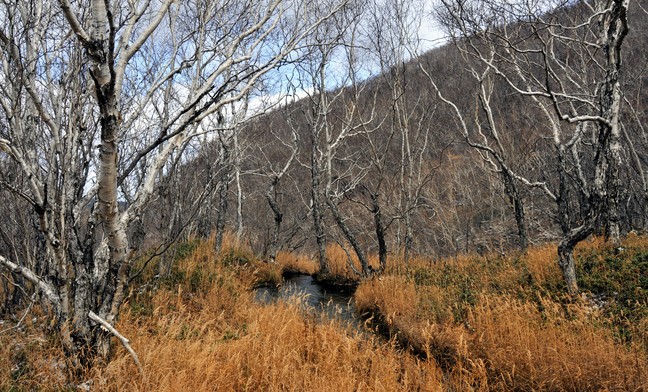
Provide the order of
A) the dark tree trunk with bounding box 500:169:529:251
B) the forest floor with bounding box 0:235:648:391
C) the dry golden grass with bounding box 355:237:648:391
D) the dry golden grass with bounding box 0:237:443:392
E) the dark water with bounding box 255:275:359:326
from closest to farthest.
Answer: the dry golden grass with bounding box 0:237:443:392
the forest floor with bounding box 0:235:648:391
the dry golden grass with bounding box 355:237:648:391
the dark water with bounding box 255:275:359:326
the dark tree trunk with bounding box 500:169:529:251

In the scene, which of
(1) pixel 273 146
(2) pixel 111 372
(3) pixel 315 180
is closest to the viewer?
(2) pixel 111 372

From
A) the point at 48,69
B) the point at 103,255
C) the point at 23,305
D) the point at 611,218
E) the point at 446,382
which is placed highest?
the point at 48,69

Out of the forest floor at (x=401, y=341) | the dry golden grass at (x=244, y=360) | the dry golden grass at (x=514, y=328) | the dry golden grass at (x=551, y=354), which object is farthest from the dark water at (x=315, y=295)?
the dry golden grass at (x=551, y=354)

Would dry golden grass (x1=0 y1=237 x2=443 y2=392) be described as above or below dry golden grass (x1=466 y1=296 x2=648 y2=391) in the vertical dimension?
above

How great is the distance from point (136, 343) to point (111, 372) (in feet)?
2.53

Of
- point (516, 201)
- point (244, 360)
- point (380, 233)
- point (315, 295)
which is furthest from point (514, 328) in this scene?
point (315, 295)

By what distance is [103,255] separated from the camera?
10.3 feet

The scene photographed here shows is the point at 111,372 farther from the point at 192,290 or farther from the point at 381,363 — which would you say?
the point at 192,290

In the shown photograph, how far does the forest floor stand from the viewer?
10.3 feet

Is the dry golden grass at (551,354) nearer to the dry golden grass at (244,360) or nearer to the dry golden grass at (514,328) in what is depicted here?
the dry golden grass at (514,328)

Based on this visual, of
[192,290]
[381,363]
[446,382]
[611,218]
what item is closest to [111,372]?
[381,363]

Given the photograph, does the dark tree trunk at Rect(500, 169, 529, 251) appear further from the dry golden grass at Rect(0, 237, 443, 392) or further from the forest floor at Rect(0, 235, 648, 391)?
the dry golden grass at Rect(0, 237, 443, 392)

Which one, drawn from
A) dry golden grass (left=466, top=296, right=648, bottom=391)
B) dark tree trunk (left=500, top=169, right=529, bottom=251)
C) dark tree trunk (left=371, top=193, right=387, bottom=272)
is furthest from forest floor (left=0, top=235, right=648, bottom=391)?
dark tree trunk (left=371, top=193, right=387, bottom=272)

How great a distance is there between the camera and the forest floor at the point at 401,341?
3.14m
